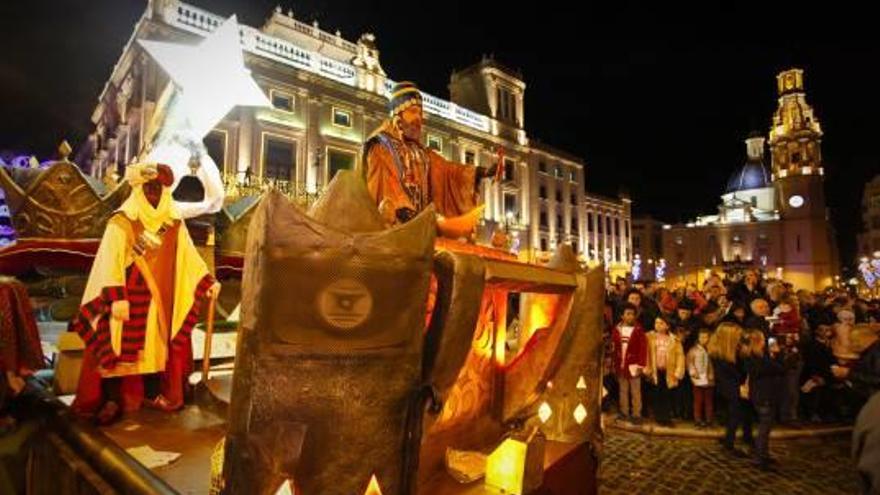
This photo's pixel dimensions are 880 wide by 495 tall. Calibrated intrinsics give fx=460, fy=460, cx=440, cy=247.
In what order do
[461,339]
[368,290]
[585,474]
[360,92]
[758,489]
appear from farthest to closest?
[360,92]
[758,489]
[585,474]
[461,339]
[368,290]

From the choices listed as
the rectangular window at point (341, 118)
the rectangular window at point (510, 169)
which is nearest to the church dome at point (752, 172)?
the rectangular window at point (510, 169)

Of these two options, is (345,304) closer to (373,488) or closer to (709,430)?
(373,488)

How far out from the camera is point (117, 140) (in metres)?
27.9

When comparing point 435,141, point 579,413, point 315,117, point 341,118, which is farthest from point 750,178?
point 579,413

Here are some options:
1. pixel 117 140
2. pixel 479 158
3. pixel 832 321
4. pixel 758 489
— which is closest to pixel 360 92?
pixel 479 158

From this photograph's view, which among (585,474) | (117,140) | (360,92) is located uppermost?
(360,92)

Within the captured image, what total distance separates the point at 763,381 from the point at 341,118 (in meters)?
28.6

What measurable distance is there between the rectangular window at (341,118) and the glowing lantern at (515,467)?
29493mm

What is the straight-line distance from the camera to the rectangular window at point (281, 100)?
27.5 meters

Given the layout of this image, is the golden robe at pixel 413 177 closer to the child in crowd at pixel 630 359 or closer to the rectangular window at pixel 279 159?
the child in crowd at pixel 630 359

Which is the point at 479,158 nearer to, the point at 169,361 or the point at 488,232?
the point at 488,232

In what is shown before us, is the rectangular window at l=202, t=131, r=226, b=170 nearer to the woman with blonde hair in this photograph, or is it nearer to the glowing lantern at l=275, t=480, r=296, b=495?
the woman with blonde hair

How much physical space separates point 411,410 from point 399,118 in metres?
2.94

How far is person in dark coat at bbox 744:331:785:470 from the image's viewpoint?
664 centimetres
